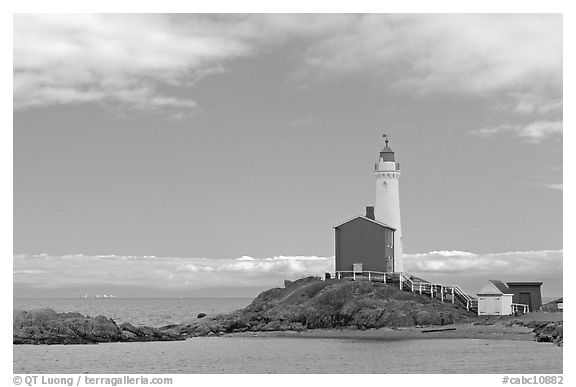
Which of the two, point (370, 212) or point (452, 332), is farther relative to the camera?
point (370, 212)

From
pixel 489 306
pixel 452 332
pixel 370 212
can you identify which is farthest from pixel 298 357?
pixel 370 212

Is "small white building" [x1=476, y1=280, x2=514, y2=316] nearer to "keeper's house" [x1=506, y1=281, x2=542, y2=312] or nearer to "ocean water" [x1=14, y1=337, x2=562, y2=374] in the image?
"keeper's house" [x1=506, y1=281, x2=542, y2=312]

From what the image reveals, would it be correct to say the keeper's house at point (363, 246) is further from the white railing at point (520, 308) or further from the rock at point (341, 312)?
the white railing at point (520, 308)

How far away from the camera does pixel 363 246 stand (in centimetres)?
4472

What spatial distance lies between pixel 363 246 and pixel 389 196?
117 inches

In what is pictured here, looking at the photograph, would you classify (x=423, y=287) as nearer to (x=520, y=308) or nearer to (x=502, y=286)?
(x=502, y=286)

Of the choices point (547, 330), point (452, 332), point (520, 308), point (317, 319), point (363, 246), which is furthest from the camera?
point (363, 246)

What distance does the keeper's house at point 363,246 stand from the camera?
146 ft

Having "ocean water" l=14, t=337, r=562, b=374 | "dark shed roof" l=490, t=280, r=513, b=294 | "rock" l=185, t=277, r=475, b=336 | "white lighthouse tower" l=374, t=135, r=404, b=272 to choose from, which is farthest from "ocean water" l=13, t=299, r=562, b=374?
"white lighthouse tower" l=374, t=135, r=404, b=272

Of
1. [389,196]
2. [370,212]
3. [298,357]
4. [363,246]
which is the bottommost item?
[298,357]

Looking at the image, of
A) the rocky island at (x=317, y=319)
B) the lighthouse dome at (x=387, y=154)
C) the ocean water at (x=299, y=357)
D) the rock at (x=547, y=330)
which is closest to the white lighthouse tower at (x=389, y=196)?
the lighthouse dome at (x=387, y=154)

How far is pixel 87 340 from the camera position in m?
35.6
